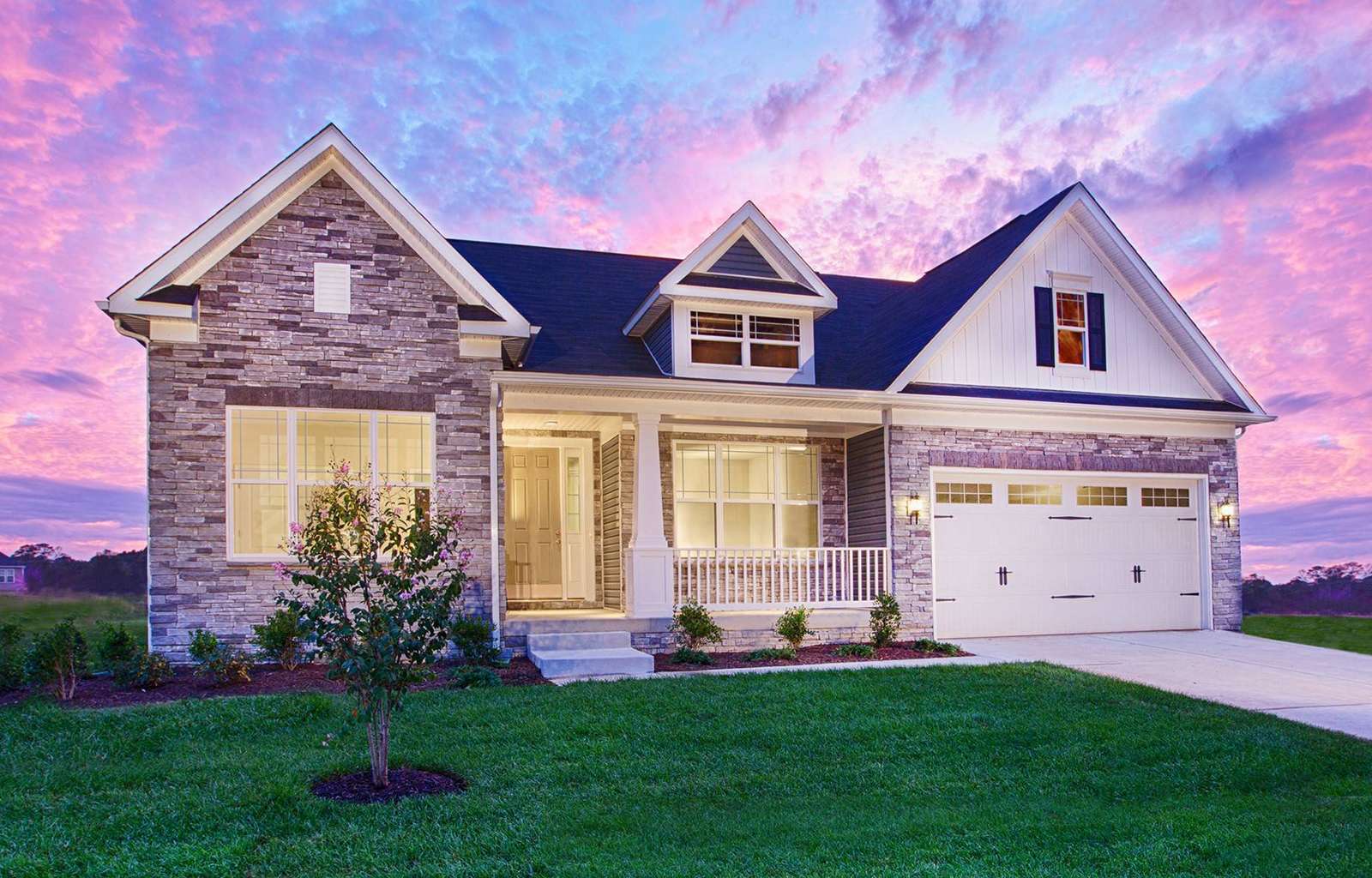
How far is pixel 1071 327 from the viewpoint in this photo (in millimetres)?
15484

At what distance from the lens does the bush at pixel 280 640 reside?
1098 cm

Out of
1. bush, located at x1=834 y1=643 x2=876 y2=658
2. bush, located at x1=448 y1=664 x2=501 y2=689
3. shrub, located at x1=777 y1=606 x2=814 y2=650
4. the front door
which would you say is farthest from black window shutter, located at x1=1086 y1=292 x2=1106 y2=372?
bush, located at x1=448 y1=664 x2=501 y2=689

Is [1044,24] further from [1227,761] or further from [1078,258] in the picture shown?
[1227,761]

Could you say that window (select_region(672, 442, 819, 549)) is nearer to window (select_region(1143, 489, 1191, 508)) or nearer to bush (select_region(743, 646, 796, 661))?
bush (select_region(743, 646, 796, 661))

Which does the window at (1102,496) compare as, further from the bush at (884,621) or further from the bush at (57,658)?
the bush at (57,658)

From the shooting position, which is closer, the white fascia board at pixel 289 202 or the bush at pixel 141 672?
the bush at pixel 141 672

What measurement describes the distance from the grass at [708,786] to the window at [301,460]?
3083 millimetres

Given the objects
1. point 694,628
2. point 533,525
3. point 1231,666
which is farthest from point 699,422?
point 1231,666

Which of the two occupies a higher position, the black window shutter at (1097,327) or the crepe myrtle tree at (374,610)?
the black window shutter at (1097,327)

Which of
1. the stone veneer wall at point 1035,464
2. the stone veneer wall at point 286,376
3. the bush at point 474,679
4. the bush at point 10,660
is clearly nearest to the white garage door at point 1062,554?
the stone veneer wall at point 1035,464

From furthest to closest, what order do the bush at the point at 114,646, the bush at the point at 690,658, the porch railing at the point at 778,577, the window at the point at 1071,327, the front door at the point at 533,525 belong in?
1. the window at the point at 1071,327
2. the front door at the point at 533,525
3. the porch railing at the point at 778,577
4. the bush at the point at 690,658
5. the bush at the point at 114,646

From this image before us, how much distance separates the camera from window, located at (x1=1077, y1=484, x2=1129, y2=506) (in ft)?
49.9

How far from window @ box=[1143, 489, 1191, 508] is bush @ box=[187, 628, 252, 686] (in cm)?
1255

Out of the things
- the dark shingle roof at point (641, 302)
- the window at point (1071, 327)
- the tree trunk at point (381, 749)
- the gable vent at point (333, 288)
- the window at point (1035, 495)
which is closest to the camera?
the tree trunk at point (381, 749)
